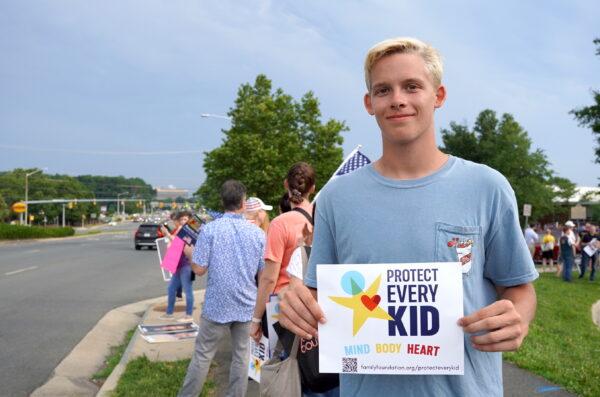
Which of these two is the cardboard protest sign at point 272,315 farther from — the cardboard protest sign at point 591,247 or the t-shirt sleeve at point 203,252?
the cardboard protest sign at point 591,247

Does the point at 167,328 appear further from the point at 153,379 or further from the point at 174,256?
the point at 153,379

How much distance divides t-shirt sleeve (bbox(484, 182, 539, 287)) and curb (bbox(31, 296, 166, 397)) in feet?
17.4

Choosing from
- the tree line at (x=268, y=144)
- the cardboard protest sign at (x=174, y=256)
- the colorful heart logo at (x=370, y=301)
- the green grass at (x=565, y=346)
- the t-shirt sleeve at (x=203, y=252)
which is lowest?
the green grass at (x=565, y=346)

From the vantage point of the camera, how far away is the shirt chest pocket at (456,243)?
5.50 feet

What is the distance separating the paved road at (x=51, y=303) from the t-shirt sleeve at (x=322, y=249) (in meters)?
5.13

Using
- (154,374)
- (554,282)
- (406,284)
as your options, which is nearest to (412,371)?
(406,284)

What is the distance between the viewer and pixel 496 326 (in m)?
1.53

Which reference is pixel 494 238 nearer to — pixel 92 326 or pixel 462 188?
pixel 462 188

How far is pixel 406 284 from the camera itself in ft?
5.49

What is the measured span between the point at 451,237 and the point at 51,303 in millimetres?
11373

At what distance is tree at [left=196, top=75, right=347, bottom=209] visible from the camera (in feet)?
82.3

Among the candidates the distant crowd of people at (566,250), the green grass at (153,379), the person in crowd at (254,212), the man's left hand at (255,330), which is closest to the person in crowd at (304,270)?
the man's left hand at (255,330)

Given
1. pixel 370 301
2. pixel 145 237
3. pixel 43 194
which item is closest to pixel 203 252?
pixel 370 301

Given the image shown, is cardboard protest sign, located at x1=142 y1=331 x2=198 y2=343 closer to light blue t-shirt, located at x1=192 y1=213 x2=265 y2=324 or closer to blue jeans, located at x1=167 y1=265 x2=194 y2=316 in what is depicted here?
blue jeans, located at x1=167 y1=265 x2=194 y2=316
